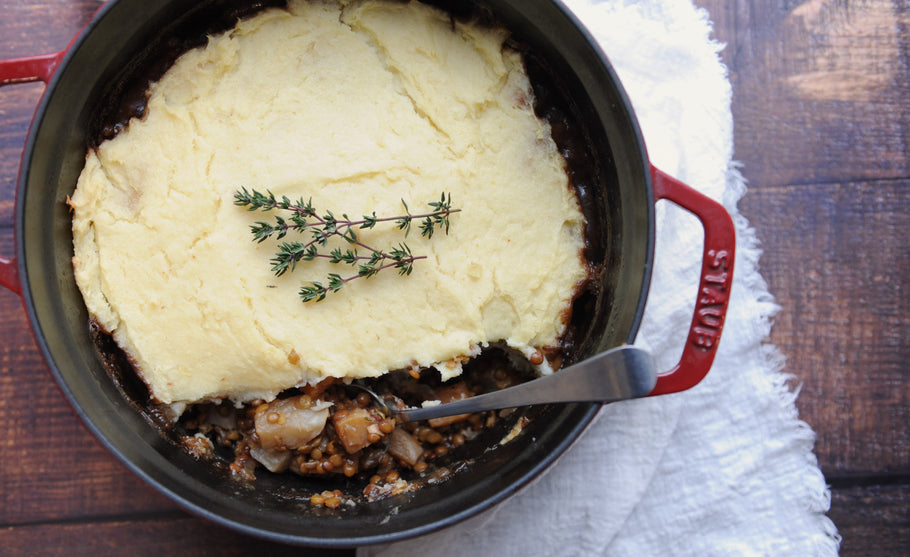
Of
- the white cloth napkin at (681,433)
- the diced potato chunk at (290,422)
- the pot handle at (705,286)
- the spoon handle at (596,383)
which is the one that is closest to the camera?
the spoon handle at (596,383)

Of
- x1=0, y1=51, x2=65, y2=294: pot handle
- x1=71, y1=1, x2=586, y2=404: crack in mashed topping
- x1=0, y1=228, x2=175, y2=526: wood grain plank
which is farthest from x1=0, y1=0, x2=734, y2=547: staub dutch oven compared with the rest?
x1=0, y1=228, x2=175, y2=526: wood grain plank

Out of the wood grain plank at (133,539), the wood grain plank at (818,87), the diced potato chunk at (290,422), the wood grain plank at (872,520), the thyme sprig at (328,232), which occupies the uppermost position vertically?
the wood grain plank at (818,87)

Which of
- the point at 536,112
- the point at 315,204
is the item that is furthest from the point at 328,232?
the point at 536,112

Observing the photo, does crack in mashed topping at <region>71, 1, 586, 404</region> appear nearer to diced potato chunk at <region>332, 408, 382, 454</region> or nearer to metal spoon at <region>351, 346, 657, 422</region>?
diced potato chunk at <region>332, 408, 382, 454</region>

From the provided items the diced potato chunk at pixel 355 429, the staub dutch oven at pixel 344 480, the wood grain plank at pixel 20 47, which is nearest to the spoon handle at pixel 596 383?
the staub dutch oven at pixel 344 480

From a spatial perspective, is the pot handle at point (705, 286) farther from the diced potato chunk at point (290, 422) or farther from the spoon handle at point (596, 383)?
the diced potato chunk at point (290, 422)

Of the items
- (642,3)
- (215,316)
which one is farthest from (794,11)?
(215,316)
